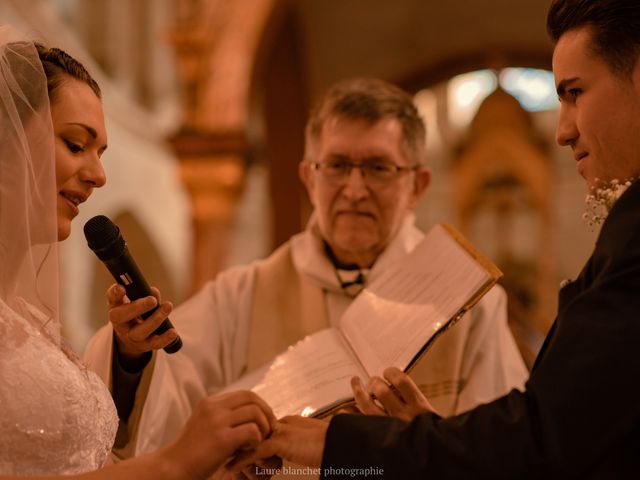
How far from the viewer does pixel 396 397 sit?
2221 millimetres

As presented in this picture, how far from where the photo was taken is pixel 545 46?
11.4 m

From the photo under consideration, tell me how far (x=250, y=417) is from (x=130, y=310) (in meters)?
0.53

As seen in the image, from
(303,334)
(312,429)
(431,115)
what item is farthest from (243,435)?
(431,115)

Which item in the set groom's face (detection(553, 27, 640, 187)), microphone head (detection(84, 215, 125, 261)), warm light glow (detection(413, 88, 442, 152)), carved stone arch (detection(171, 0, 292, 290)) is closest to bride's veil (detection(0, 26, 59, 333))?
microphone head (detection(84, 215, 125, 261))

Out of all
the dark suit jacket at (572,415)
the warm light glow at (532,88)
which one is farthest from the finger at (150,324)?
the warm light glow at (532,88)

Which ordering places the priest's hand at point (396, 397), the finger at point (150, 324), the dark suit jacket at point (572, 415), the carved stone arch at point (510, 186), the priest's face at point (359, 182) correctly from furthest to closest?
the carved stone arch at point (510, 186), the priest's face at point (359, 182), the finger at point (150, 324), the priest's hand at point (396, 397), the dark suit jacket at point (572, 415)

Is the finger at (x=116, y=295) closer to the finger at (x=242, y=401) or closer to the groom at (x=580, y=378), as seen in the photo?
the finger at (x=242, y=401)

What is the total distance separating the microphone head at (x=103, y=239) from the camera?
→ 220 cm

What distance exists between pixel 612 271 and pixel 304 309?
1762mm

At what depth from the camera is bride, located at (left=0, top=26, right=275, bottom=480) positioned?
203cm

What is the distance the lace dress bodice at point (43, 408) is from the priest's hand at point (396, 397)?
640mm

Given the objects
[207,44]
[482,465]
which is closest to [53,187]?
[482,465]

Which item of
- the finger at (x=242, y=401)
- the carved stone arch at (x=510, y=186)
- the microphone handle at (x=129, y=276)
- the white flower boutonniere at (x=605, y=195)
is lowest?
the carved stone arch at (x=510, y=186)

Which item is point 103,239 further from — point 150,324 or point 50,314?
point 150,324
